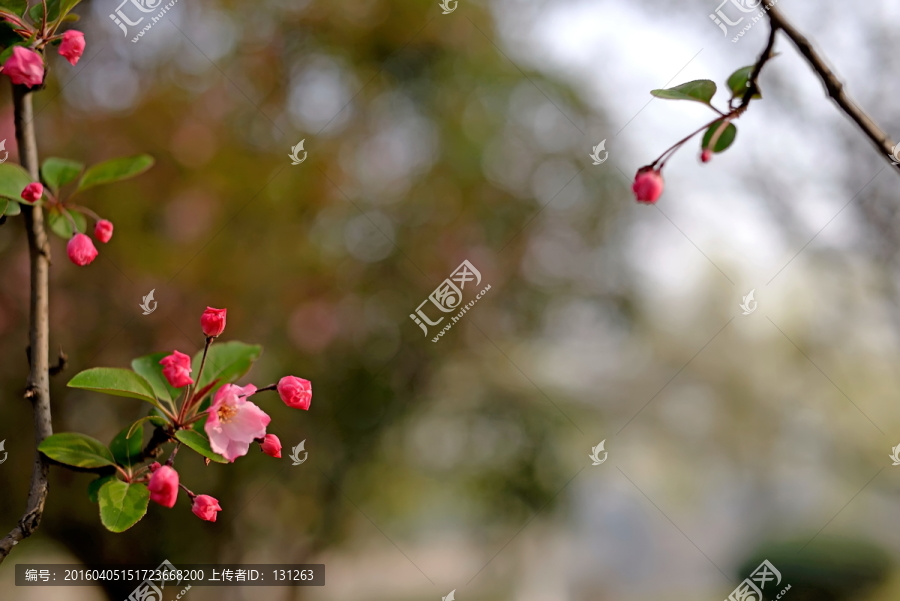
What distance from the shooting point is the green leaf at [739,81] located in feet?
1.85

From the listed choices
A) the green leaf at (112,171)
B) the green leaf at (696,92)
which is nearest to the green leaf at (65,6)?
the green leaf at (112,171)

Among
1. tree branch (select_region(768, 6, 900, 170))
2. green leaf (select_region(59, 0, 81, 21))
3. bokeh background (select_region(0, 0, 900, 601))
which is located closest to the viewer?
tree branch (select_region(768, 6, 900, 170))

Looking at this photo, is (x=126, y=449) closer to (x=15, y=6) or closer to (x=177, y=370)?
(x=177, y=370)

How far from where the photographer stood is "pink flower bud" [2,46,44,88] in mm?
580

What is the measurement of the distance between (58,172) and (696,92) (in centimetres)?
76

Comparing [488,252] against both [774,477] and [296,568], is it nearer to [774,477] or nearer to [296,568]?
[296,568]

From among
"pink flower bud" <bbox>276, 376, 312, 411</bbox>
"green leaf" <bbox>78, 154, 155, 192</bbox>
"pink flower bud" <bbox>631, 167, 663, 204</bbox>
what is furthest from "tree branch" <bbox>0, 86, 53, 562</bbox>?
"pink flower bud" <bbox>631, 167, 663, 204</bbox>

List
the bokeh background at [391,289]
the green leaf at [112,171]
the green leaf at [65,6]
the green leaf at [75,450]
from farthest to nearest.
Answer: the bokeh background at [391,289]
the green leaf at [112,171]
the green leaf at [65,6]
the green leaf at [75,450]

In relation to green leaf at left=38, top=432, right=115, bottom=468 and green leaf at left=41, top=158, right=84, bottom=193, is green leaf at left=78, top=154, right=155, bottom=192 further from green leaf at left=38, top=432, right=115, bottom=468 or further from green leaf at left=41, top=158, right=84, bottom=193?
green leaf at left=38, top=432, right=115, bottom=468

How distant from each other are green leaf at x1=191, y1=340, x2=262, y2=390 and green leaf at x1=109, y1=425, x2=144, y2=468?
0.09 meters

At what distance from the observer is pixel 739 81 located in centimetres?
58

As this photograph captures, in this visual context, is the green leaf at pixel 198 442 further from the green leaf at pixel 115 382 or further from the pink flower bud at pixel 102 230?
the pink flower bud at pixel 102 230

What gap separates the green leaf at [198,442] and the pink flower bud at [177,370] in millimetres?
48

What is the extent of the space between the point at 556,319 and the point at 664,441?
1426mm
